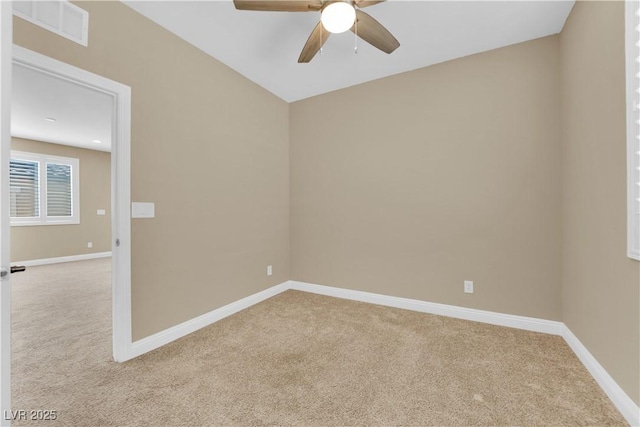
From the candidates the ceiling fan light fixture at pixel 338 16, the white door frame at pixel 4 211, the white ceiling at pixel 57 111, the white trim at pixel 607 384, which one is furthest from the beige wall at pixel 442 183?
the white door frame at pixel 4 211

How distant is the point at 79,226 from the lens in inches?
247

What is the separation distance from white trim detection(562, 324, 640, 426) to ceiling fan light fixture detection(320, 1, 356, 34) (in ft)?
8.70

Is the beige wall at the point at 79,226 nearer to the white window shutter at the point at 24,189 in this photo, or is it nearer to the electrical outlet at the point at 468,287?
the white window shutter at the point at 24,189

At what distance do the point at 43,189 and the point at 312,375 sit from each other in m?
7.26

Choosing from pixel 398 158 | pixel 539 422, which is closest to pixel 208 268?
pixel 398 158

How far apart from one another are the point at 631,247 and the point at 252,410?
228 cm

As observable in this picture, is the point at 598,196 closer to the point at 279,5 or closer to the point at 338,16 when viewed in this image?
the point at 338,16

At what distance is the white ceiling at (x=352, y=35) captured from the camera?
82.4 inches

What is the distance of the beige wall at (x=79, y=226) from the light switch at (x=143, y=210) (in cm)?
547

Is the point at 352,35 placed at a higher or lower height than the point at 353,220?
higher

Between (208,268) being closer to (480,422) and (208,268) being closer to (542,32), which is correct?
(480,422)

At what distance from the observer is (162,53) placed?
2279 mm

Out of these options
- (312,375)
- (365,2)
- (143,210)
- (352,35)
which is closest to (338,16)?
(365,2)

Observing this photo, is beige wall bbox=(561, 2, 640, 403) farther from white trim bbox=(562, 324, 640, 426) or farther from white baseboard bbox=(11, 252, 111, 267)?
white baseboard bbox=(11, 252, 111, 267)
